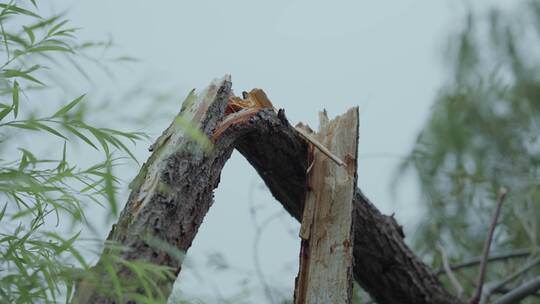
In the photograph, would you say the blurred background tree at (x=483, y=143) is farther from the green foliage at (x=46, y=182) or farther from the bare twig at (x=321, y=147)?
the green foliage at (x=46, y=182)

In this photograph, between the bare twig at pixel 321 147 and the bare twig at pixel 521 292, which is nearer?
the bare twig at pixel 321 147

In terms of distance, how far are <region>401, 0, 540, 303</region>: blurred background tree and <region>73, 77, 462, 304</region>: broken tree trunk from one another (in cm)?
62

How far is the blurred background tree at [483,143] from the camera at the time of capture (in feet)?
6.79

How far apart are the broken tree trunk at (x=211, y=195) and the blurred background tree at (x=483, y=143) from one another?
624 millimetres

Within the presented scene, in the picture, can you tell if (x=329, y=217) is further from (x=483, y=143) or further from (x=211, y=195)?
(x=483, y=143)

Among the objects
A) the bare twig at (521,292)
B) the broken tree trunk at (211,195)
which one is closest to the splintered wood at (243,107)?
the broken tree trunk at (211,195)

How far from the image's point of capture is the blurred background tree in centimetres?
207

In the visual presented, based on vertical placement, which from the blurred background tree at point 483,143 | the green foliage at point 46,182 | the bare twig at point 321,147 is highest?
the blurred background tree at point 483,143

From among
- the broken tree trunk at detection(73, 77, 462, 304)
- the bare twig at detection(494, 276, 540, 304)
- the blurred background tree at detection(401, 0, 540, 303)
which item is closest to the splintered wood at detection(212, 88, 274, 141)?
the broken tree trunk at detection(73, 77, 462, 304)

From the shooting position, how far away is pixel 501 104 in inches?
88.0

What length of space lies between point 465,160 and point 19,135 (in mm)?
1656

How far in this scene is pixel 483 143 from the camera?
2.24 meters

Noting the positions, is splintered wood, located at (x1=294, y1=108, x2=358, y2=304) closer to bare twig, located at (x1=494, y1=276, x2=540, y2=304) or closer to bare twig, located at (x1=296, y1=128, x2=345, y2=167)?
bare twig, located at (x1=296, y1=128, x2=345, y2=167)

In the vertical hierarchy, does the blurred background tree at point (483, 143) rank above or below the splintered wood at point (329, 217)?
above
